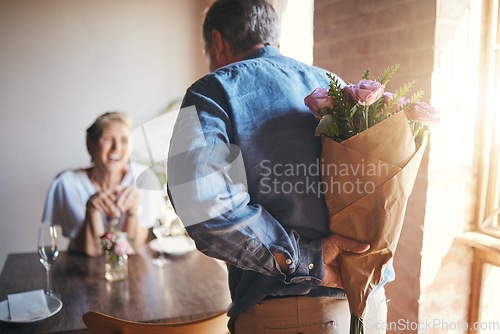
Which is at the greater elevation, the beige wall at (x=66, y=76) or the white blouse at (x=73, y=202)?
the beige wall at (x=66, y=76)

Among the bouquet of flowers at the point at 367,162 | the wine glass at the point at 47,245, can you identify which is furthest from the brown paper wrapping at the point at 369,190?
the wine glass at the point at 47,245

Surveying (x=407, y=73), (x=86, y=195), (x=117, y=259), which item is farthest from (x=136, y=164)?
(x=407, y=73)

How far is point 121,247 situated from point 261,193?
957 millimetres

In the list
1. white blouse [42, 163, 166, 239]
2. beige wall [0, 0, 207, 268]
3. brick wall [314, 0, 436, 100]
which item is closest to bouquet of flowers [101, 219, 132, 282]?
white blouse [42, 163, 166, 239]

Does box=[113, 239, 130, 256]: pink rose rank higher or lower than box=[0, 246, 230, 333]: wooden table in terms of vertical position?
higher

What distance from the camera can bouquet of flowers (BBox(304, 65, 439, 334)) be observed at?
928 mm

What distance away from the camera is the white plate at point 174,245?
80.4 inches

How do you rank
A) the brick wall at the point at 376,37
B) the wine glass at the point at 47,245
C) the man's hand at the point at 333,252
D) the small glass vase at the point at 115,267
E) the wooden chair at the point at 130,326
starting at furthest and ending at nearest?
the small glass vase at the point at 115,267 → the wine glass at the point at 47,245 → the brick wall at the point at 376,37 → the wooden chair at the point at 130,326 → the man's hand at the point at 333,252

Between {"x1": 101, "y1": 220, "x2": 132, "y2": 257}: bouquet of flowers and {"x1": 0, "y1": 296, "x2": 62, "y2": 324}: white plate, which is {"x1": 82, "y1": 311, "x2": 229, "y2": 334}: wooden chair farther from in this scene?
{"x1": 101, "y1": 220, "x2": 132, "y2": 257}: bouquet of flowers

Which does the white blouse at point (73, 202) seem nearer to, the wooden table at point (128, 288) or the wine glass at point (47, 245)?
the wooden table at point (128, 288)

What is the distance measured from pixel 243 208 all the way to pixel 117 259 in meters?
0.99

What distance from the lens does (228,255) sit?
3.12 feet

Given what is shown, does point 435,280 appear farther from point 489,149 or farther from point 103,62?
point 103,62

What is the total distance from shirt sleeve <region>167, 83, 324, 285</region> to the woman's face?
1.65 metres
